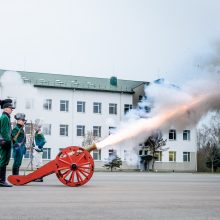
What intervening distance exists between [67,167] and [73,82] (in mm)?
57004

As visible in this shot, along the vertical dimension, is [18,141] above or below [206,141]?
below

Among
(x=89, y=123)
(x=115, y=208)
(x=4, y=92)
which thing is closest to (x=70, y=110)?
(x=89, y=123)

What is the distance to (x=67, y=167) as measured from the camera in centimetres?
1230

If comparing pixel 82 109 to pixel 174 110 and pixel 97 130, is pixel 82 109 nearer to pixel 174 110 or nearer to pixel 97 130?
pixel 97 130

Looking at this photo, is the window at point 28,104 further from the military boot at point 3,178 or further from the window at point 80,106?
the military boot at point 3,178

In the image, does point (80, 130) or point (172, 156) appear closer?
point (80, 130)

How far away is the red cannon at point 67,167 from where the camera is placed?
485 inches

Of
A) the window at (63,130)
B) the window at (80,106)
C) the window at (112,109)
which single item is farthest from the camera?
the window at (112,109)

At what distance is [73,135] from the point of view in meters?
67.9

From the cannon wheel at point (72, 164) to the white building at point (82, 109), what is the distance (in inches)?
2056

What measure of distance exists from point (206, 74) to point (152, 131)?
2162 millimetres

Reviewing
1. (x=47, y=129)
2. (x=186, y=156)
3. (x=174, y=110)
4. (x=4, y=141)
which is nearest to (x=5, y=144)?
(x=4, y=141)

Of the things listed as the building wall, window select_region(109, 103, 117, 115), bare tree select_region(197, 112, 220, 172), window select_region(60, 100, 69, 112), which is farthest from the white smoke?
bare tree select_region(197, 112, 220, 172)

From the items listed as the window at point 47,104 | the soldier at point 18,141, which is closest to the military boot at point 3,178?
the soldier at point 18,141
